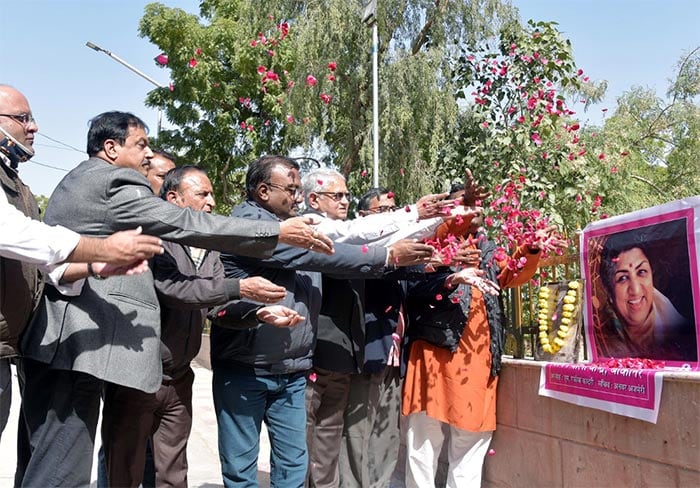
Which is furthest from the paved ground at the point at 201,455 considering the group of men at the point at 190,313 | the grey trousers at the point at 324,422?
the group of men at the point at 190,313

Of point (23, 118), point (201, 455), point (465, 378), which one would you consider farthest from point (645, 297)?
point (201, 455)

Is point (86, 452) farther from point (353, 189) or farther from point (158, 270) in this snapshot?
point (353, 189)

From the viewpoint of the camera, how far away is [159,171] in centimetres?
446

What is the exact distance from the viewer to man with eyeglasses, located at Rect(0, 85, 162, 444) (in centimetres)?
245

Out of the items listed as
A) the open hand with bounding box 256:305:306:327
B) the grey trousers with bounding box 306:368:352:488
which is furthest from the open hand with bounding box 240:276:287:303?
the grey trousers with bounding box 306:368:352:488

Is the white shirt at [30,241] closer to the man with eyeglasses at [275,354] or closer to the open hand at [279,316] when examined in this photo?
the open hand at [279,316]

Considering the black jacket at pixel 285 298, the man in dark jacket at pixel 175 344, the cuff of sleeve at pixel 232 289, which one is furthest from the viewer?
the black jacket at pixel 285 298

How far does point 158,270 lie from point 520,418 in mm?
2516

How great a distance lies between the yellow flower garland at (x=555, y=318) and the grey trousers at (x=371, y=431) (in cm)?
97

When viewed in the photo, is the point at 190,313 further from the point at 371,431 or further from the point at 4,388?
the point at 371,431

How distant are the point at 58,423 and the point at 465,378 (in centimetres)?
258

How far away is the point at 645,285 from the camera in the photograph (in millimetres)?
3902

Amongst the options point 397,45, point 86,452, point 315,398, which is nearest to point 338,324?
point 315,398

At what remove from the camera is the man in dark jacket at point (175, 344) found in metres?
3.16
